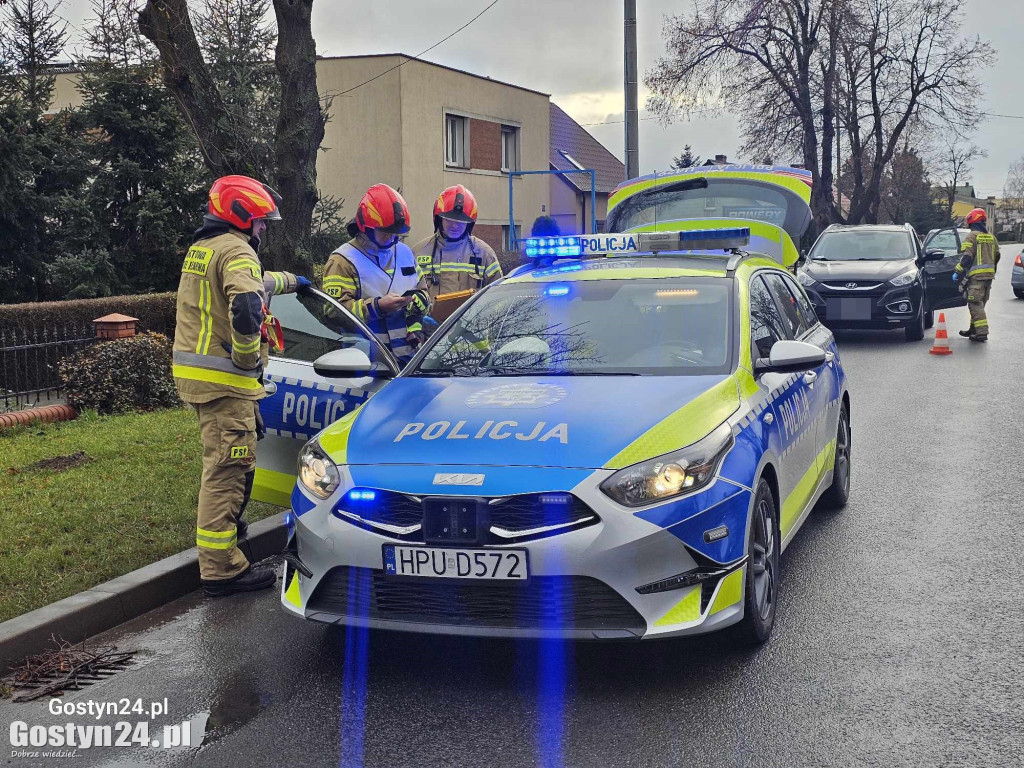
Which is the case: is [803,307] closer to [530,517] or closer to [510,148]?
[530,517]

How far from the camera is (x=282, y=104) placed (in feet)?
36.7

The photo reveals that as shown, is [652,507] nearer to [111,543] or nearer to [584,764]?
[584,764]

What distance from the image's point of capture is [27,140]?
643 inches

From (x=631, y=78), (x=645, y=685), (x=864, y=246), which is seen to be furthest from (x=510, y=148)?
(x=645, y=685)

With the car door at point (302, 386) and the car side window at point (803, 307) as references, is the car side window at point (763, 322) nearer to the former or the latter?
the car side window at point (803, 307)

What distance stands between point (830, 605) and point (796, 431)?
0.83 meters

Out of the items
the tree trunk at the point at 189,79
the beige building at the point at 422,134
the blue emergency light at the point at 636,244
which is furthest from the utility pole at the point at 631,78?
the beige building at the point at 422,134

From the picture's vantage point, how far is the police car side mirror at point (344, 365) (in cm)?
531

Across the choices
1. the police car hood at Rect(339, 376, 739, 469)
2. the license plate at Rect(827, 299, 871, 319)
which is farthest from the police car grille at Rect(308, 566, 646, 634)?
the license plate at Rect(827, 299, 871, 319)

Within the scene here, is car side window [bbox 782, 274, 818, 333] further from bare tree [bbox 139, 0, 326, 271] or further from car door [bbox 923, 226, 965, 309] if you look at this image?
car door [bbox 923, 226, 965, 309]

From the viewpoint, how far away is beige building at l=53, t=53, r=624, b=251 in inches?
1206

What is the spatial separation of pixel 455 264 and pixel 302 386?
7.59ft

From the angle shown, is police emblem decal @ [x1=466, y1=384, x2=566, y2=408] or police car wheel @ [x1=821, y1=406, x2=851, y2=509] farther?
police car wheel @ [x1=821, y1=406, x2=851, y2=509]

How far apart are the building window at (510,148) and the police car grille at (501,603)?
3301 centimetres
